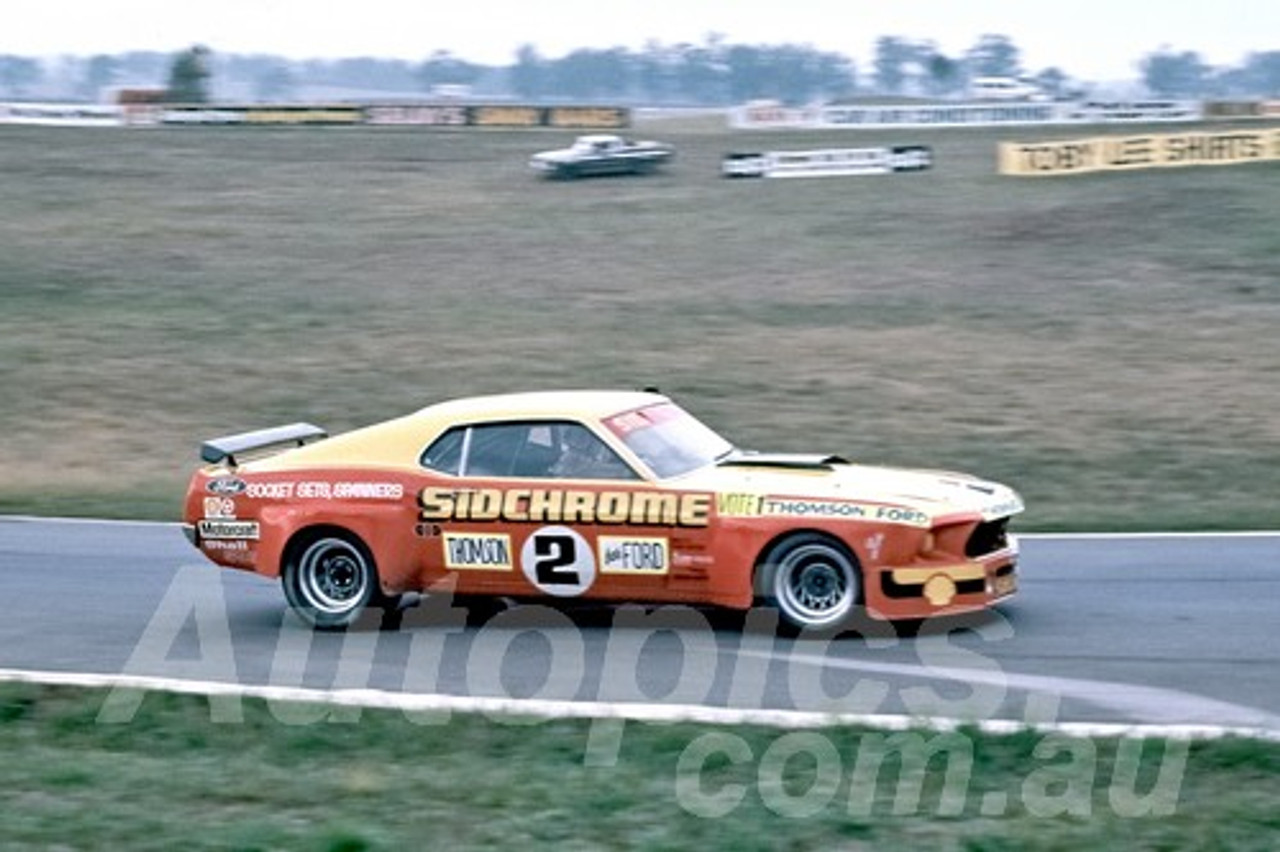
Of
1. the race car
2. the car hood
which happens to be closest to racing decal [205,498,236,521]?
the car hood

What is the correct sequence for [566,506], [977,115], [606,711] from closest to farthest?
1. [606,711]
2. [566,506]
3. [977,115]

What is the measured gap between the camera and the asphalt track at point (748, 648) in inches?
382

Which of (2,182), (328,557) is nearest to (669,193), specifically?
(2,182)

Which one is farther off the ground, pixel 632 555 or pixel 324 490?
pixel 324 490

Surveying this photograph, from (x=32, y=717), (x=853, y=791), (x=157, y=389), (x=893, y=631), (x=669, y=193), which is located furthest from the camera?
(x=669, y=193)

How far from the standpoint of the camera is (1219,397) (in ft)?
71.6

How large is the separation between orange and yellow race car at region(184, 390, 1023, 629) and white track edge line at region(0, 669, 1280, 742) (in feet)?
5.79

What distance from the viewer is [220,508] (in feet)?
40.0

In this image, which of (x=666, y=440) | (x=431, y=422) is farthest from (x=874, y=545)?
(x=431, y=422)

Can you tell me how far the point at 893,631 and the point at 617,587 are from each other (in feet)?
4.75

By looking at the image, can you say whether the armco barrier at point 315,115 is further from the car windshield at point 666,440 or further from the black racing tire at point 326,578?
the car windshield at point 666,440

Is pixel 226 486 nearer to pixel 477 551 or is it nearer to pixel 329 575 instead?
pixel 329 575

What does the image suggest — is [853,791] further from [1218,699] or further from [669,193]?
[669,193]

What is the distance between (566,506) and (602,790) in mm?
3982
